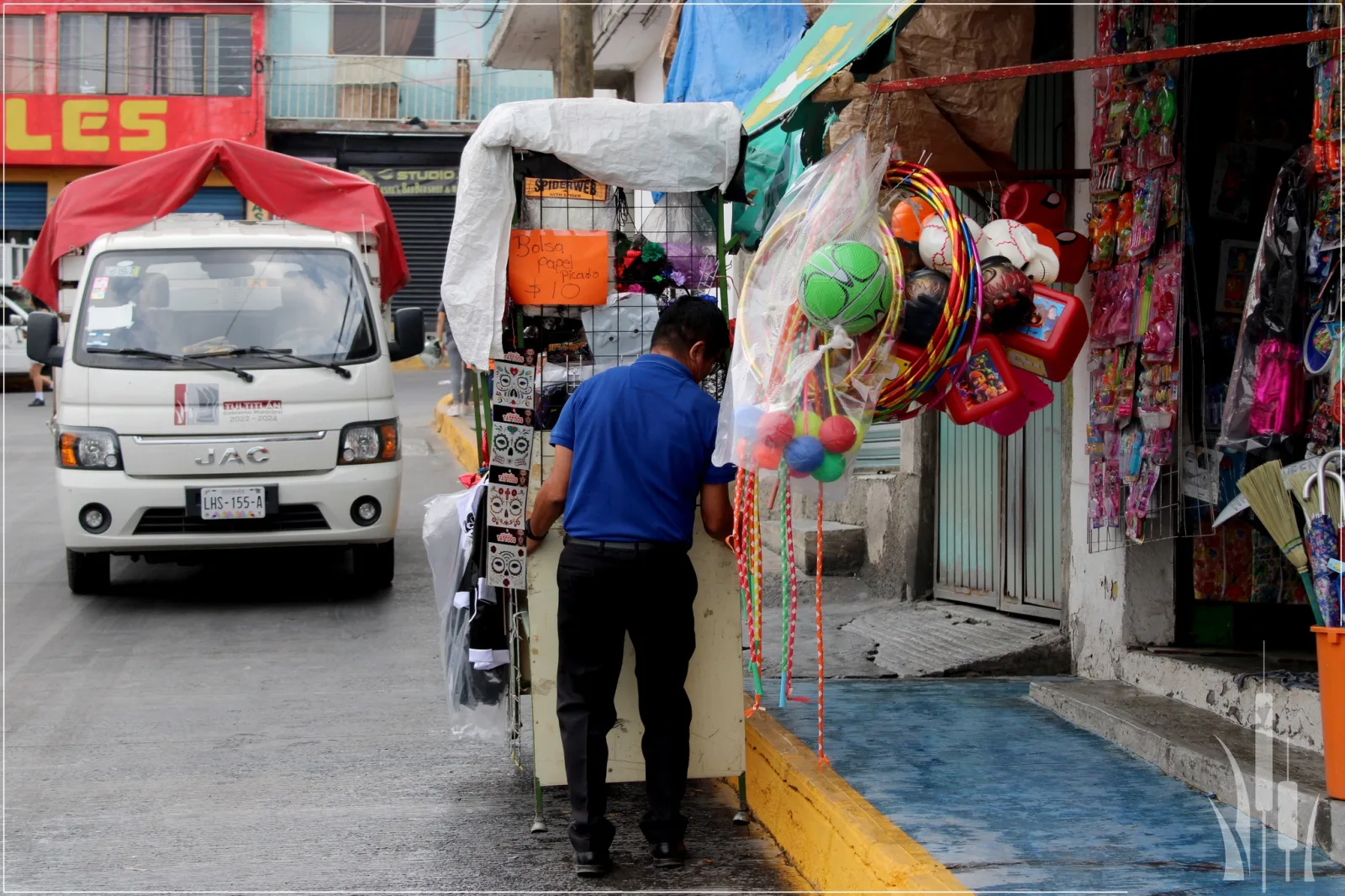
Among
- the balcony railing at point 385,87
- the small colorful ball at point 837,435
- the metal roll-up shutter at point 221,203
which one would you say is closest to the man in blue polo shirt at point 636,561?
the small colorful ball at point 837,435

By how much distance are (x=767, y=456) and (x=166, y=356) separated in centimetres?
527

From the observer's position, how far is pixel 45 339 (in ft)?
27.0

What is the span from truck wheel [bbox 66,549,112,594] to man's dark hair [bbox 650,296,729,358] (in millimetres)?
5530

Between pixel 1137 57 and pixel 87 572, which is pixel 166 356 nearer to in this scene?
pixel 87 572

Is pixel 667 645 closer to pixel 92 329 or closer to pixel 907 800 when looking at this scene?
pixel 907 800

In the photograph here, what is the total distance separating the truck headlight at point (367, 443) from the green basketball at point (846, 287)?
15.8 feet

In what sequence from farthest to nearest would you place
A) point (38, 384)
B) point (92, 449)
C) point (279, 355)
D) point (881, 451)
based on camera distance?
1. point (38, 384)
2. point (881, 451)
3. point (279, 355)
4. point (92, 449)

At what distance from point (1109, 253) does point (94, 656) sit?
5425 millimetres

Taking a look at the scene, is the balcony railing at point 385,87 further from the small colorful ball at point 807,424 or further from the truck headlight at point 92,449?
the small colorful ball at point 807,424

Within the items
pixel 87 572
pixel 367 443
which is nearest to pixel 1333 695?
pixel 367 443

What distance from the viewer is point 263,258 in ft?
27.7

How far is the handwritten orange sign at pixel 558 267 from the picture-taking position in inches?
187

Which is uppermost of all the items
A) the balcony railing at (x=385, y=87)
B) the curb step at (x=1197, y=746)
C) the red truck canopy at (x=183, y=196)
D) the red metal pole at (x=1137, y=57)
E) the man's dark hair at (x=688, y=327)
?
the balcony railing at (x=385, y=87)

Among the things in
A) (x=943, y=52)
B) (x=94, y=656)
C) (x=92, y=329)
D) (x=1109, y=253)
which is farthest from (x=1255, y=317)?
(x=92, y=329)
